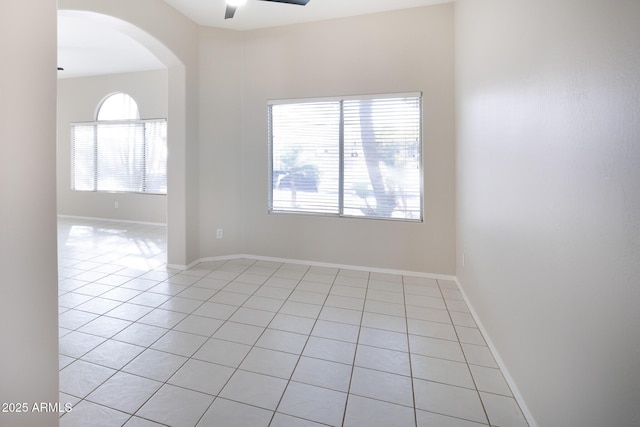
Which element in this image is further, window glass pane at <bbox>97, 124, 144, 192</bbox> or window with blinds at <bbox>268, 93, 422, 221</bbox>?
window glass pane at <bbox>97, 124, 144, 192</bbox>

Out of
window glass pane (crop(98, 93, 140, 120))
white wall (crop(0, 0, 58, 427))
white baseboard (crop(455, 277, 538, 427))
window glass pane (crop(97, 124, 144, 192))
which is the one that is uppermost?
window glass pane (crop(98, 93, 140, 120))

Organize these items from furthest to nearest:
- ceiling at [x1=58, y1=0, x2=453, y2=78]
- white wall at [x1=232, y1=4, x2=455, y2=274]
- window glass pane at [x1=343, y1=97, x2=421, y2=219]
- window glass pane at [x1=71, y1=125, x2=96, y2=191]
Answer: window glass pane at [x1=71, y1=125, x2=96, y2=191], window glass pane at [x1=343, y1=97, x2=421, y2=219], white wall at [x1=232, y1=4, x2=455, y2=274], ceiling at [x1=58, y1=0, x2=453, y2=78]

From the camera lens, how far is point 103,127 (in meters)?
6.70

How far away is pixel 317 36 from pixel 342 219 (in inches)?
88.0

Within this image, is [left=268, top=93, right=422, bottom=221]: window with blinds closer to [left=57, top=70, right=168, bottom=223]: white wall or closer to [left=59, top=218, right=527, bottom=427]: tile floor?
[left=59, top=218, right=527, bottom=427]: tile floor

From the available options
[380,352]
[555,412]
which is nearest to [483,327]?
[380,352]

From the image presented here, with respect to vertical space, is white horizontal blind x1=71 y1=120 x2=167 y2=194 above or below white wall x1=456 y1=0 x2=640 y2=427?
above

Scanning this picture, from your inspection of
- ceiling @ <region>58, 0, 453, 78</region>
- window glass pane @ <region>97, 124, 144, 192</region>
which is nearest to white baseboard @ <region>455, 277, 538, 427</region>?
ceiling @ <region>58, 0, 453, 78</region>

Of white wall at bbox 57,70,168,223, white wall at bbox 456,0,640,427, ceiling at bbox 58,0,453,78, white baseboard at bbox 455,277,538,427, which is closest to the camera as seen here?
white wall at bbox 456,0,640,427

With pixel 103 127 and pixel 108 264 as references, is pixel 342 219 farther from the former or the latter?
pixel 103 127

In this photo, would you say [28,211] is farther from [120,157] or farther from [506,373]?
[120,157]

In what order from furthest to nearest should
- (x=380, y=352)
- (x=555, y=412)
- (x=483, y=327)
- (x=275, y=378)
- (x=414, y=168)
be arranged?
1. (x=414, y=168)
2. (x=483, y=327)
3. (x=380, y=352)
4. (x=275, y=378)
5. (x=555, y=412)

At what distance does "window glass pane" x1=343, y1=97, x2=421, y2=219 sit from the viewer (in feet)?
11.6

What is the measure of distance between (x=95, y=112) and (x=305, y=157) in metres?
5.64
